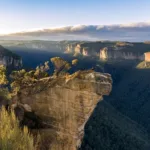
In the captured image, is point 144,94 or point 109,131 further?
point 144,94

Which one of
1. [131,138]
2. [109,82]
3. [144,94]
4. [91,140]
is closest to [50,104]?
[109,82]

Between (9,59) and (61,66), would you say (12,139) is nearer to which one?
(61,66)

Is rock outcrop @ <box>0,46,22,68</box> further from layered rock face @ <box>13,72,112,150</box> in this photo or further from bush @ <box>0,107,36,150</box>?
bush @ <box>0,107,36,150</box>

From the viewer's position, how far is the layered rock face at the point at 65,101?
26953mm

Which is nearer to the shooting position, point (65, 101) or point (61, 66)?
point (65, 101)

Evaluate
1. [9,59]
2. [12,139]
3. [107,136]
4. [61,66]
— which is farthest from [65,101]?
[9,59]

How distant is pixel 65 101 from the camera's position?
28.1 m

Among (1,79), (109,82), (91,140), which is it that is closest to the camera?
(109,82)

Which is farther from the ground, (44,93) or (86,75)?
(86,75)

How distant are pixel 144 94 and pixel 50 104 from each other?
150 metres

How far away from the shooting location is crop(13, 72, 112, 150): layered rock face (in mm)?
26953

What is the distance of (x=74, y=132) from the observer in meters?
28.4

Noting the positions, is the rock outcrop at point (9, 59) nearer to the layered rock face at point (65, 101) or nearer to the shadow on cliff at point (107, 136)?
the shadow on cliff at point (107, 136)

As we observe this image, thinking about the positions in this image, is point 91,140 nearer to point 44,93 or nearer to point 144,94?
point 44,93
